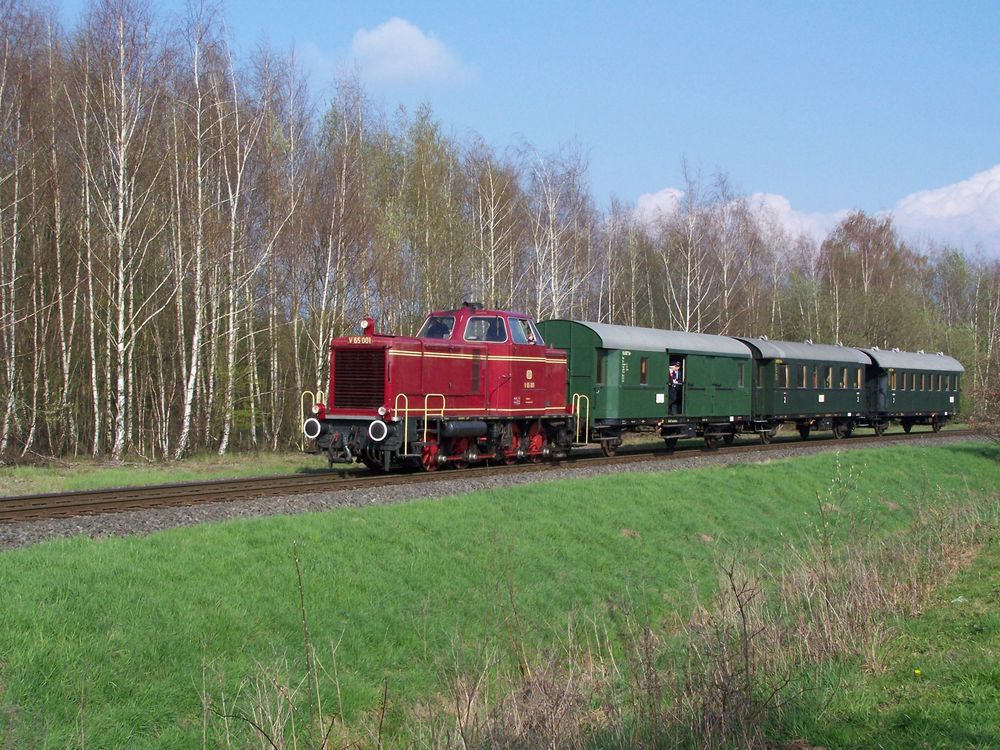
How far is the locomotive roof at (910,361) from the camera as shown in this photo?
117 feet

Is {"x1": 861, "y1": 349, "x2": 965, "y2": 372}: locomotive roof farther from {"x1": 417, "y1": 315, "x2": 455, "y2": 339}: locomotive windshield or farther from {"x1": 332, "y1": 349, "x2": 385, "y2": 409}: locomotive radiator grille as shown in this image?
{"x1": 332, "y1": 349, "x2": 385, "y2": 409}: locomotive radiator grille

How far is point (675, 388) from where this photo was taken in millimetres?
25984

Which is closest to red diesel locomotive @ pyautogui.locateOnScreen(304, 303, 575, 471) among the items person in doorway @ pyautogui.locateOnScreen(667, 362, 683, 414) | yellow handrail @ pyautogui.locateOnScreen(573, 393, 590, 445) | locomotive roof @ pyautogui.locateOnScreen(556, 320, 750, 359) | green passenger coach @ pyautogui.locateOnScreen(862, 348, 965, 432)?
yellow handrail @ pyautogui.locateOnScreen(573, 393, 590, 445)

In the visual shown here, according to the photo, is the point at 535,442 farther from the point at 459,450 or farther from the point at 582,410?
the point at 459,450

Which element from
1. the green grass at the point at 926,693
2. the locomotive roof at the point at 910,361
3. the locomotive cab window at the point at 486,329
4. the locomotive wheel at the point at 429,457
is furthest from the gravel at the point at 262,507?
the locomotive roof at the point at 910,361

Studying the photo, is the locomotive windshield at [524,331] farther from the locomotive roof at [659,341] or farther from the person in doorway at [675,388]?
the person in doorway at [675,388]

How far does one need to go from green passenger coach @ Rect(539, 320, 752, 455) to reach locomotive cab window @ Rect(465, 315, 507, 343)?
3.38 metres

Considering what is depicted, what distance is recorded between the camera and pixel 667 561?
44.7 ft

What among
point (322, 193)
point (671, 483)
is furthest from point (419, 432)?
point (322, 193)

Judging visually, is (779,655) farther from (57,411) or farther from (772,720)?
(57,411)

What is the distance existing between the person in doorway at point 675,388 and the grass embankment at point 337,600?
9.77 metres

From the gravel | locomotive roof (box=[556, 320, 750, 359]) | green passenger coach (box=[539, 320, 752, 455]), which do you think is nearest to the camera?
the gravel

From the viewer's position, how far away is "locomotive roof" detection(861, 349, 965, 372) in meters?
35.5

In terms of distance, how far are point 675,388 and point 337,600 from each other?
1798 centimetres
